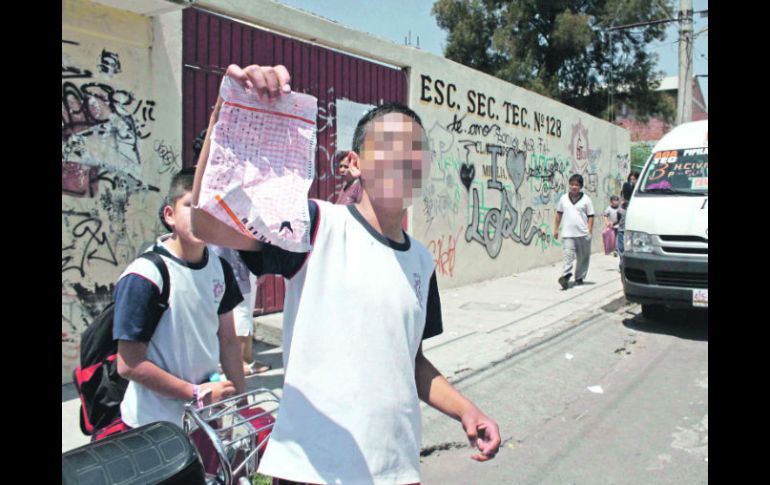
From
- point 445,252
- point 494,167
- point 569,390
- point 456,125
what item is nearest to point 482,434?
point 569,390

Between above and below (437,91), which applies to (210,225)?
below

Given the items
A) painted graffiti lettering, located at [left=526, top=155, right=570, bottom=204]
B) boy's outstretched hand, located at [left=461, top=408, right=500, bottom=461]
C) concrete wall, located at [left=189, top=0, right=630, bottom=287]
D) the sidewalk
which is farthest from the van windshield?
boy's outstretched hand, located at [left=461, top=408, right=500, bottom=461]

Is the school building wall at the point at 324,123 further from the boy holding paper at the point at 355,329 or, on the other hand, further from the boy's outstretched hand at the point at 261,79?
the boy's outstretched hand at the point at 261,79

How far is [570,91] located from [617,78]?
2318 millimetres

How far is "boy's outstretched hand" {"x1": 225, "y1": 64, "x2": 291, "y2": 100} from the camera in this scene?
4.61ft

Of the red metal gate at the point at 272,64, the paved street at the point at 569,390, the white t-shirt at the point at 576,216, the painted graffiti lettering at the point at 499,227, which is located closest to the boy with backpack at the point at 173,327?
the paved street at the point at 569,390

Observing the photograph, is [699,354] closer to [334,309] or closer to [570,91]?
[334,309]

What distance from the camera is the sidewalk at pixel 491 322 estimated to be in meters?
5.39

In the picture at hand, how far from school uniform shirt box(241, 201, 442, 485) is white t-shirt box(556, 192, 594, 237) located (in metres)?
8.53

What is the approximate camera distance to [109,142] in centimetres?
516

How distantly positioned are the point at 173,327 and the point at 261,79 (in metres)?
1.15

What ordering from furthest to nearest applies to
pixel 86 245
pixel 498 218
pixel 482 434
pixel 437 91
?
pixel 498 218 → pixel 437 91 → pixel 86 245 → pixel 482 434

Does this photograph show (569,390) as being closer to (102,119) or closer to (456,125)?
(102,119)
